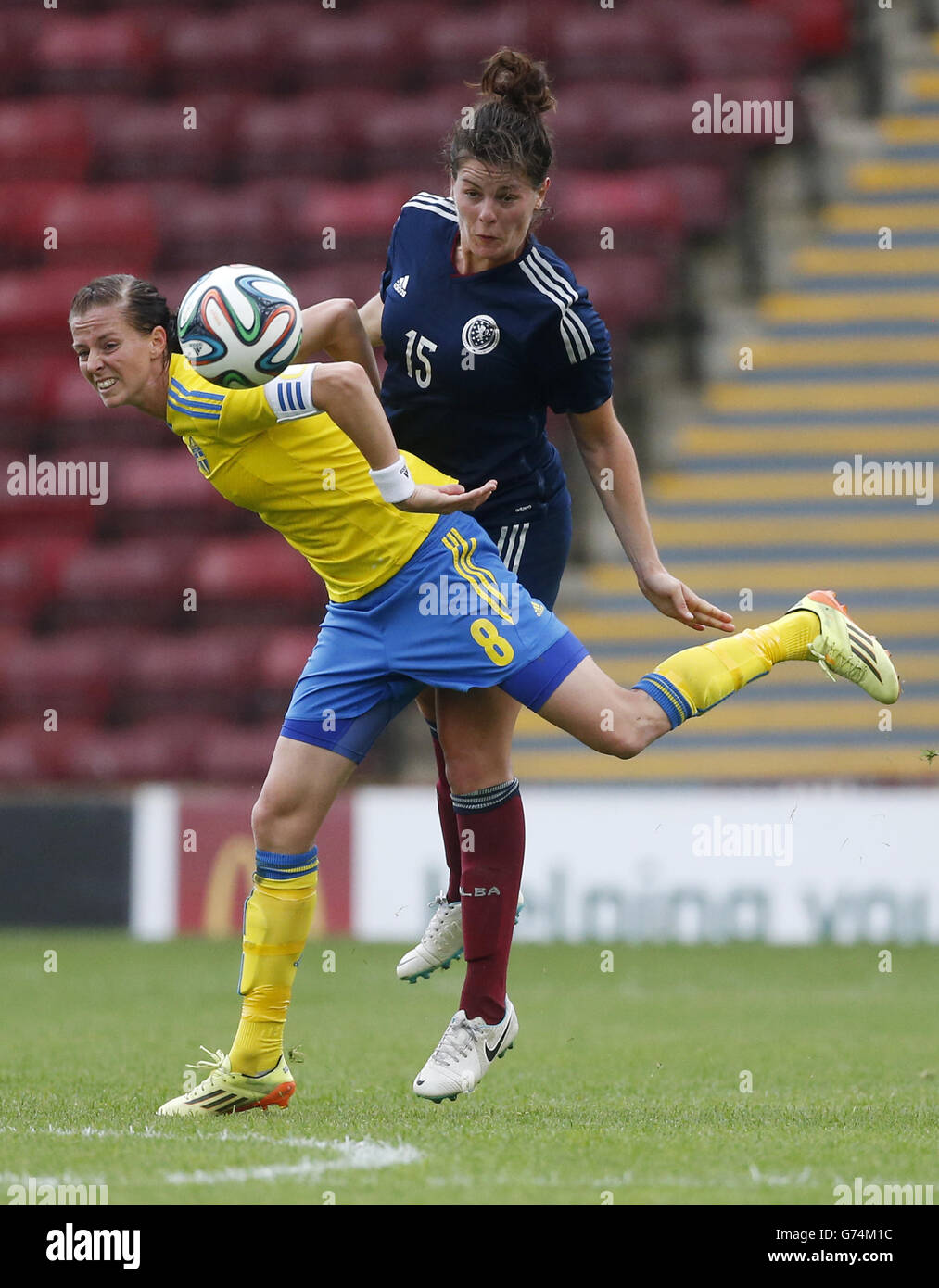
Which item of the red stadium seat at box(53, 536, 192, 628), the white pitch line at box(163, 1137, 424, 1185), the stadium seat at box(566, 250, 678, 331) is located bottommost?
the white pitch line at box(163, 1137, 424, 1185)

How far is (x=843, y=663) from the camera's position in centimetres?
454

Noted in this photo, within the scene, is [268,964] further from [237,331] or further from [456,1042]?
[237,331]

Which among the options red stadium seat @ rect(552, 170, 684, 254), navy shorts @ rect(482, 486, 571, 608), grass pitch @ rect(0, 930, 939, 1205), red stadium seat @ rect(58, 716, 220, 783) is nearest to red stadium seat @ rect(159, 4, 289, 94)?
red stadium seat @ rect(552, 170, 684, 254)

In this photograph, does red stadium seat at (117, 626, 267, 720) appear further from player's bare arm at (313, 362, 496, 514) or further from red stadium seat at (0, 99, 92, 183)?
player's bare arm at (313, 362, 496, 514)

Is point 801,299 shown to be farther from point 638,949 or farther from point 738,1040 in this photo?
point 738,1040

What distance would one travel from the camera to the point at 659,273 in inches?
419

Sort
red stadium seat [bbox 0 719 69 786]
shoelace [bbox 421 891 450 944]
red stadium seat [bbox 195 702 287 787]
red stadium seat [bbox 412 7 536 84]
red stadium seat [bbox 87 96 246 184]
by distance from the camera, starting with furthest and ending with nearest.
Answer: red stadium seat [bbox 87 96 246 184], red stadium seat [bbox 412 7 536 84], red stadium seat [bbox 0 719 69 786], red stadium seat [bbox 195 702 287 787], shoelace [bbox 421 891 450 944]

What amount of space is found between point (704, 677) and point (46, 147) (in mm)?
8527

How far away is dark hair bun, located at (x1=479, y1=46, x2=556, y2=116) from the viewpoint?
4.09m

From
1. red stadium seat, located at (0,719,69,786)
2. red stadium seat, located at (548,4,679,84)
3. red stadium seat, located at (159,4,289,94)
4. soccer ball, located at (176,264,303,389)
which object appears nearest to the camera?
soccer ball, located at (176,264,303,389)

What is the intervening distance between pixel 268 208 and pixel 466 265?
23.4 feet

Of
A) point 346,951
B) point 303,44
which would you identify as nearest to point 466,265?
point 346,951

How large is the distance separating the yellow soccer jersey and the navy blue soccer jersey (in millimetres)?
158

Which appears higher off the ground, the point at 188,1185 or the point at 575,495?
the point at 575,495
